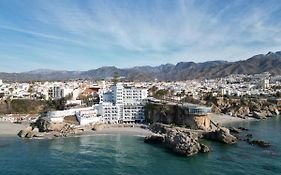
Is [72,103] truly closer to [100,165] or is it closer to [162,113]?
[162,113]

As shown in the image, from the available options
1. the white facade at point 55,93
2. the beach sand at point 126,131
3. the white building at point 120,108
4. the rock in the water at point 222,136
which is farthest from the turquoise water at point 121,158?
the white facade at point 55,93

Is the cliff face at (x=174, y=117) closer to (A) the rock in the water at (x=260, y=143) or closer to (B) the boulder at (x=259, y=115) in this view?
(A) the rock in the water at (x=260, y=143)

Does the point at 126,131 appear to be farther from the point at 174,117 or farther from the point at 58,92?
the point at 58,92

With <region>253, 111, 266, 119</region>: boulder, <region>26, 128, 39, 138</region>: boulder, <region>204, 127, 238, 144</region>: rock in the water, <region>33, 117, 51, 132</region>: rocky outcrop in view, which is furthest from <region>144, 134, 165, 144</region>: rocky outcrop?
<region>253, 111, 266, 119</region>: boulder

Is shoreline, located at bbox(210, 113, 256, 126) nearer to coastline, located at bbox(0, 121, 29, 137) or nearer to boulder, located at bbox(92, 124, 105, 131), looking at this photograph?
boulder, located at bbox(92, 124, 105, 131)

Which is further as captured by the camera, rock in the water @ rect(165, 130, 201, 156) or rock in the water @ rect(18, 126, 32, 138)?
rock in the water @ rect(18, 126, 32, 138)

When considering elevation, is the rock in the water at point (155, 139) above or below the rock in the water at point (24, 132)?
below

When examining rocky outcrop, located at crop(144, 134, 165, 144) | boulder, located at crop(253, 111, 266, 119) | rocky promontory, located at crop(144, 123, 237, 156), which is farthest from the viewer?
boulder, located at crop(253, 111, 266, 119)

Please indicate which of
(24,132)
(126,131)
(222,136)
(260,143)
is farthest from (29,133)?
(260,143)
